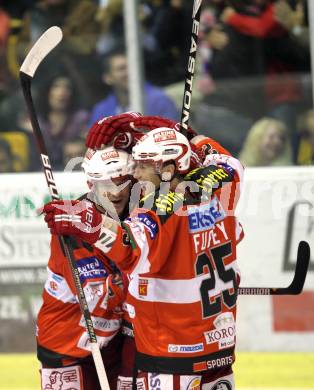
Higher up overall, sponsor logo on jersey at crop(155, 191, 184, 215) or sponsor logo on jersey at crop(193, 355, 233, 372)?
sponsor logo on jersey at crop(155, 191, 184, 215)

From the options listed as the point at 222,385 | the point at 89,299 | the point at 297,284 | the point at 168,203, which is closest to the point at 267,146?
the point at 297,284

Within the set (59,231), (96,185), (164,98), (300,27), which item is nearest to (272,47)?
(300,27)

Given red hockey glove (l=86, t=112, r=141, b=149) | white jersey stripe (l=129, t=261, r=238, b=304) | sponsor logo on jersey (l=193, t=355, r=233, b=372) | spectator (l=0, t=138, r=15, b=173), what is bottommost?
sponsor logo on jersey (l=193, t=355, r=233, b=372)

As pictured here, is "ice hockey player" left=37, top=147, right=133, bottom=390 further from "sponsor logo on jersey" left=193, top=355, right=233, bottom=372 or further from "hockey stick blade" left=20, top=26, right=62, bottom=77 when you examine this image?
"sponsor logo on jersey" left=193, top=355, right=233, bottom=372

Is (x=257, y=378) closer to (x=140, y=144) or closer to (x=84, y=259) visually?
(x=84, y=259)

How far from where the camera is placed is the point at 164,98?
7.59 metres

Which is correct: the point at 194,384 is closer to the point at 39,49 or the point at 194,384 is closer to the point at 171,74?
the point at 39,49

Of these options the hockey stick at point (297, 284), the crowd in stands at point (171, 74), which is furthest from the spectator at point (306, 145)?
the hockey stick at point (297, 284)

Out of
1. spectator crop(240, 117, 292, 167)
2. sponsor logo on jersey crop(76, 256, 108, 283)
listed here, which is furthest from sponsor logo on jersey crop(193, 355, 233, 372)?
spectator crop(240, 117, 292, 167)

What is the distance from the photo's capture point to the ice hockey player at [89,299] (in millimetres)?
4570

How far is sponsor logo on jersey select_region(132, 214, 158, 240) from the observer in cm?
393

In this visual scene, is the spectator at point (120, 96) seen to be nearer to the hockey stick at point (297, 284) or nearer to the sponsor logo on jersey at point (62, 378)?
the hockey stick at point (297, 284)

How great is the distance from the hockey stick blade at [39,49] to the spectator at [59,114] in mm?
3082

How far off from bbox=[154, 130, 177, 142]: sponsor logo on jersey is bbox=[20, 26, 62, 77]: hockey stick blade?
0.79m
